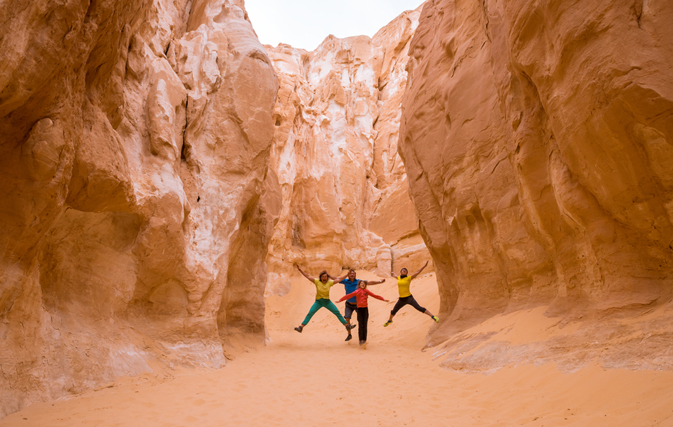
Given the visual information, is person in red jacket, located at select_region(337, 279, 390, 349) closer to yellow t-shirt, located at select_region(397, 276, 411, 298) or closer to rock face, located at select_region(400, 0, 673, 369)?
yellow t-shirt, located at select_region(397, 276, 411, 298)

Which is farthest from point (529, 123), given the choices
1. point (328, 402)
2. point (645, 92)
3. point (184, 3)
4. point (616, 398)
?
point (184, 3)

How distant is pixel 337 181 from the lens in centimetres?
2431

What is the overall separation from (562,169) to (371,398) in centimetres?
407

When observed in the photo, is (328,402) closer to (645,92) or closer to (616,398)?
(616,398)

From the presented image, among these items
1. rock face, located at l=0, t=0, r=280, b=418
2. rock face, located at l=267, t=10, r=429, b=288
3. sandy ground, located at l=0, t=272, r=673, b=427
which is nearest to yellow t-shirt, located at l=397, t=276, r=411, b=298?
sandy ground, located at l=0, t=272, r=673, b=427

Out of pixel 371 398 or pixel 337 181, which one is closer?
pixel 371 398

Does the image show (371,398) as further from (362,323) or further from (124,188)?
(362,323)

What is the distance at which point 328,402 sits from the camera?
479 centimetres

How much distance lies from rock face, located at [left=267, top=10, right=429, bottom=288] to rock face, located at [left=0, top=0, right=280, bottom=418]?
32.1ft

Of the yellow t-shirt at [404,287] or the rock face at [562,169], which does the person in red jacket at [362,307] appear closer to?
the yellow t-shirt at [404,287]

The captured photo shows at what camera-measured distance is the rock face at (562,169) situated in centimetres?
402

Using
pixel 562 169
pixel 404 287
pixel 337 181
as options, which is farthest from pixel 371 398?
pixel 337 181

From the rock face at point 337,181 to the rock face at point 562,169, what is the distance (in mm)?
12269

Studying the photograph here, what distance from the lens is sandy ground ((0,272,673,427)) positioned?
3.36 m
